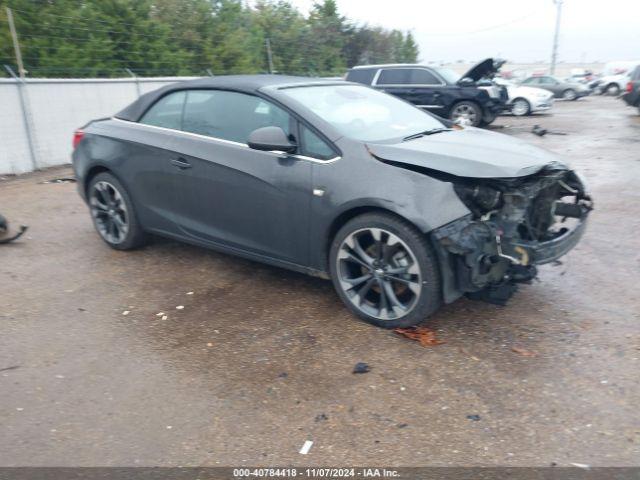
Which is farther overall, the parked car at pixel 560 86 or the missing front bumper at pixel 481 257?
the parked car at pixel 560 86

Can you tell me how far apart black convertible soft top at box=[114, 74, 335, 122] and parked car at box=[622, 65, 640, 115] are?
15576 mm

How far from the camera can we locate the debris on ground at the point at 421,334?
3559 millimetres

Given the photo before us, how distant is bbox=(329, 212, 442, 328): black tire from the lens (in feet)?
11.3

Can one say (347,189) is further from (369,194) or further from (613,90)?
(613,90)

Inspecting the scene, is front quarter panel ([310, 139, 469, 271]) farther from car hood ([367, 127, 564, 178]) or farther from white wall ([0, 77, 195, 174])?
white wall ([0, 77, 195, 174])

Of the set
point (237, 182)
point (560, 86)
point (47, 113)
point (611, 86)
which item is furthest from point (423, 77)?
point (611, 86)

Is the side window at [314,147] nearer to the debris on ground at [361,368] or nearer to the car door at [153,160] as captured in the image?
the car door at [153,160]

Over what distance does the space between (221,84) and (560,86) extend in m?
28.4

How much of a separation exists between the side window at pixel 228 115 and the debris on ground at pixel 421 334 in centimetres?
162

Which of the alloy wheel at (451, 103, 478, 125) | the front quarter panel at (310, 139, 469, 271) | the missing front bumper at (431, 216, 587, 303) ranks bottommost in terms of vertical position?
the alloy wheel at (451, 103, 478, 125)

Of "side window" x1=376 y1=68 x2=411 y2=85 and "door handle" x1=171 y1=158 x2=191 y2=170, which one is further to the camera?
"side window" x1=376 y1=68 x2=411 y2=85

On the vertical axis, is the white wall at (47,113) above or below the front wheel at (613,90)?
above

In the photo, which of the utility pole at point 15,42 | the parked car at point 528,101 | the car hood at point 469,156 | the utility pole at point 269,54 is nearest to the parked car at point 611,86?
the parked car at point 528,101

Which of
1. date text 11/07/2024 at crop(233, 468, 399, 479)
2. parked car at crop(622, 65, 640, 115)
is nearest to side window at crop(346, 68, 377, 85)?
parked car at crop(622, 65, 640, 115)
